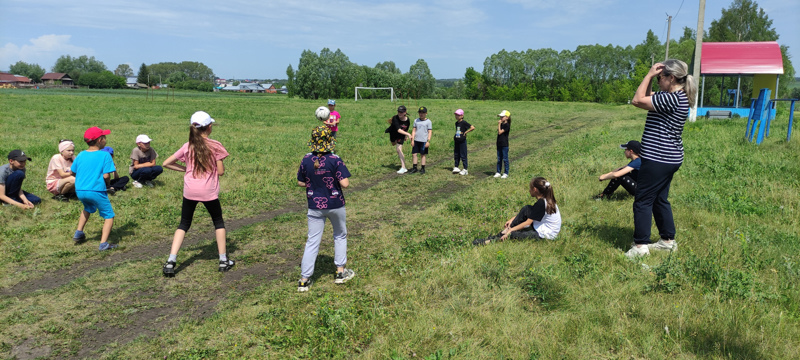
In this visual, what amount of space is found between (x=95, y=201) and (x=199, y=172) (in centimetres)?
228

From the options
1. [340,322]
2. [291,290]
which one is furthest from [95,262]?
[340,322]

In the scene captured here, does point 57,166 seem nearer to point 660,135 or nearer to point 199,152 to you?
point 199,152

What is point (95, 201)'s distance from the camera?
23.0ft

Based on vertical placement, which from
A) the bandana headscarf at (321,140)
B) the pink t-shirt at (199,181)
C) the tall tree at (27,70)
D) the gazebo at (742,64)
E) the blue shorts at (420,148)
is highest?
the tall tree at (27,70)

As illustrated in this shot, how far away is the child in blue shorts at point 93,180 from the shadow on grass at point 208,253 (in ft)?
4.40

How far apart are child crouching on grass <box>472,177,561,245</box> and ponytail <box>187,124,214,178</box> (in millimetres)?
3745

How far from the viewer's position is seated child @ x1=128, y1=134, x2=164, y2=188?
10.4 metres

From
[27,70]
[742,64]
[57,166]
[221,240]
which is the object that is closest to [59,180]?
[57,166]

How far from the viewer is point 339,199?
213 inches

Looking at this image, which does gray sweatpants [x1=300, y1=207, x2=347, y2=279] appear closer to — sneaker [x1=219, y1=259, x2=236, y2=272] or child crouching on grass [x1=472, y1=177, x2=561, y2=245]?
sneaker [x1=219, y1=259, x2=236, y2=272]

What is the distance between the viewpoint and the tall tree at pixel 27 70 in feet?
568

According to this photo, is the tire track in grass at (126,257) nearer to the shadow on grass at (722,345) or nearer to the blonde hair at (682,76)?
the shadow on grass at (722,345)

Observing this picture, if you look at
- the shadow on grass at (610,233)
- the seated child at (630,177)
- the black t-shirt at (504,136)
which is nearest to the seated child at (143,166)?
A: the black t-shirt at (504,136)

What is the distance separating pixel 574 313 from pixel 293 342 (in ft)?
8.51
